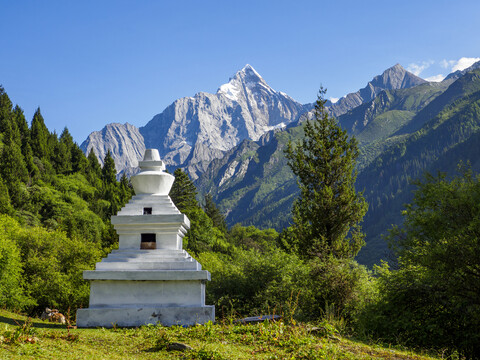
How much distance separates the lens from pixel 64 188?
81625 millimetres

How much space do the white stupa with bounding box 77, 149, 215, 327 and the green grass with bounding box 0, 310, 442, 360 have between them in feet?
5.19

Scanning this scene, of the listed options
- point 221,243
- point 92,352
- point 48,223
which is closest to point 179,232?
point 92,352

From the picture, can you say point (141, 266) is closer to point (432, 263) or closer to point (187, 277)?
point (187, 277)

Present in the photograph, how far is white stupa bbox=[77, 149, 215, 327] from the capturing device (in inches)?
621

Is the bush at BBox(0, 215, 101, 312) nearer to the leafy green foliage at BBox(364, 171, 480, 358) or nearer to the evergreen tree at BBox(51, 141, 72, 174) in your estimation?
the leafy green foliage at BBox(364, 171, 480, 358)

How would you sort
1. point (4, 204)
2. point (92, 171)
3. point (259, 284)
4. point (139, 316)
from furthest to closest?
1. point (92, 171)
2. point (4, 204)
3. point (259, 284)
4. point (139, 316)

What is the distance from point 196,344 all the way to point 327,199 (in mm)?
17102

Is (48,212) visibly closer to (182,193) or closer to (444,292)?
(182,193)

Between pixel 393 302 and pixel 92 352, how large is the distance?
1154 centimetres

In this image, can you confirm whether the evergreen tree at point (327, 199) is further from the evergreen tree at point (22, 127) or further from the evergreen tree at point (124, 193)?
the evergreen tree at point (22, 127)

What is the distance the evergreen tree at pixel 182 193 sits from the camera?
77625 mm

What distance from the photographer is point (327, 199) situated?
27609 millimetres

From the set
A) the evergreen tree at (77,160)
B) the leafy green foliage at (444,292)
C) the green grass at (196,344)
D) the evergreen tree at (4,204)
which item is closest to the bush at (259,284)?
the leafy green foliage at (444,292)

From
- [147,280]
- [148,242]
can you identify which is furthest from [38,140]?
[147,280]
